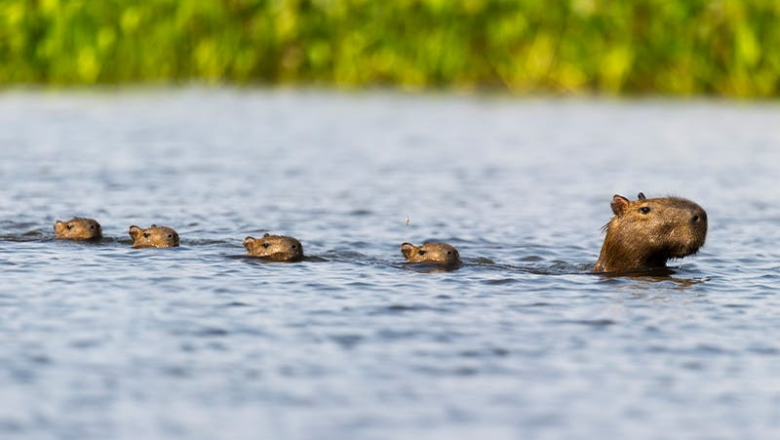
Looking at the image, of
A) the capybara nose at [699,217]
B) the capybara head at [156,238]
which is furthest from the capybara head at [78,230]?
the capybara nose at [699,217]

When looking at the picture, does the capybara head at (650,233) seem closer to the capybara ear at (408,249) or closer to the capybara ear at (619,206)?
the capybara ear at (619,206)

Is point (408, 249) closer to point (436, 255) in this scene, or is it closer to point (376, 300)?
point (436, 255)

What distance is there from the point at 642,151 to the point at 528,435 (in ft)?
59.9

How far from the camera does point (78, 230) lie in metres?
14.8

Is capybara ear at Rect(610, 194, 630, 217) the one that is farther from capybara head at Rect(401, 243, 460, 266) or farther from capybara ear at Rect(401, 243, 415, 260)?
capybara ear at Rect(401, 243, 415, 260)

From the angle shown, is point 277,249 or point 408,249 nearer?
point 277,249

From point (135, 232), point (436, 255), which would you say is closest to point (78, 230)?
point (135, 232)

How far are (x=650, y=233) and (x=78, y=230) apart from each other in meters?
5.31

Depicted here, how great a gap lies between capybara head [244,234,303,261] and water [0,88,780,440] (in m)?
0.22

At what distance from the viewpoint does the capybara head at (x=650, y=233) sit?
43.9 ft

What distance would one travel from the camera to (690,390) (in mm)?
9008

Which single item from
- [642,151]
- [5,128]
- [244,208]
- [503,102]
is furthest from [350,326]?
[503,102]

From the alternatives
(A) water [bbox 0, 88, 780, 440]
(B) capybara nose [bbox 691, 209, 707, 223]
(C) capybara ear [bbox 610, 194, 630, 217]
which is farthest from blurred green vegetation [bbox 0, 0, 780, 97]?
(B) capybara nose [bbox 691, 209, 707, 223]

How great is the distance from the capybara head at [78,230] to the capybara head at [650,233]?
4.75 m
